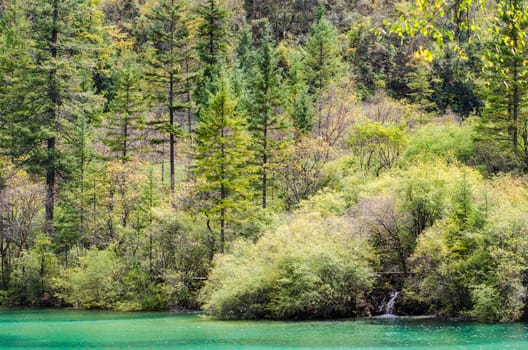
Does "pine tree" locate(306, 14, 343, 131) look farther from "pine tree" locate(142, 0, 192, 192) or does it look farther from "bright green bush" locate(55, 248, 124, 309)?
"bright green bush" locate(55, 248, 124, 309)

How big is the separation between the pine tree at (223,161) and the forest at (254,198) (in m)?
0.14

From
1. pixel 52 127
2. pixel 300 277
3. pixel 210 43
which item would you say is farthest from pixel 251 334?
pixel 210 43

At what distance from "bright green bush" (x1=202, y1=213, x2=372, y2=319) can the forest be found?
0.10 meters

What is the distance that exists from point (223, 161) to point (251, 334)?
17468 mm

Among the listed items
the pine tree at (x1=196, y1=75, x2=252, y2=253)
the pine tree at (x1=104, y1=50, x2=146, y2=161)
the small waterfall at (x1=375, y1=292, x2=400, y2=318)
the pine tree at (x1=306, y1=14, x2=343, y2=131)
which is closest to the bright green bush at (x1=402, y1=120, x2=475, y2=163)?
the pine tree at (x1=196, y1=75, x2=252, y2=253)

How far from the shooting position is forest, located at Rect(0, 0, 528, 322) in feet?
112

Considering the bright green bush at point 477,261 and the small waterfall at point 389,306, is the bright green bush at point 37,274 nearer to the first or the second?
the small waterfall at point 389,306

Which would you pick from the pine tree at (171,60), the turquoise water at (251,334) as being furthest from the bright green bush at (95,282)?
the pine tree at (171,60)

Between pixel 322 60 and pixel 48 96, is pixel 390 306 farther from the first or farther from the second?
pixel 322 60

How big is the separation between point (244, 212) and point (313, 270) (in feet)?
38.7

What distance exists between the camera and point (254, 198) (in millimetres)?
50750

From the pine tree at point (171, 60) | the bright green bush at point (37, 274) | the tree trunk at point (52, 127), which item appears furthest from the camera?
the pine tree at point (171, 60)

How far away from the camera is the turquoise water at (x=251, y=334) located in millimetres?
23969

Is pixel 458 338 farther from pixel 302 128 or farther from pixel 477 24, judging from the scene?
pixel 302 128
